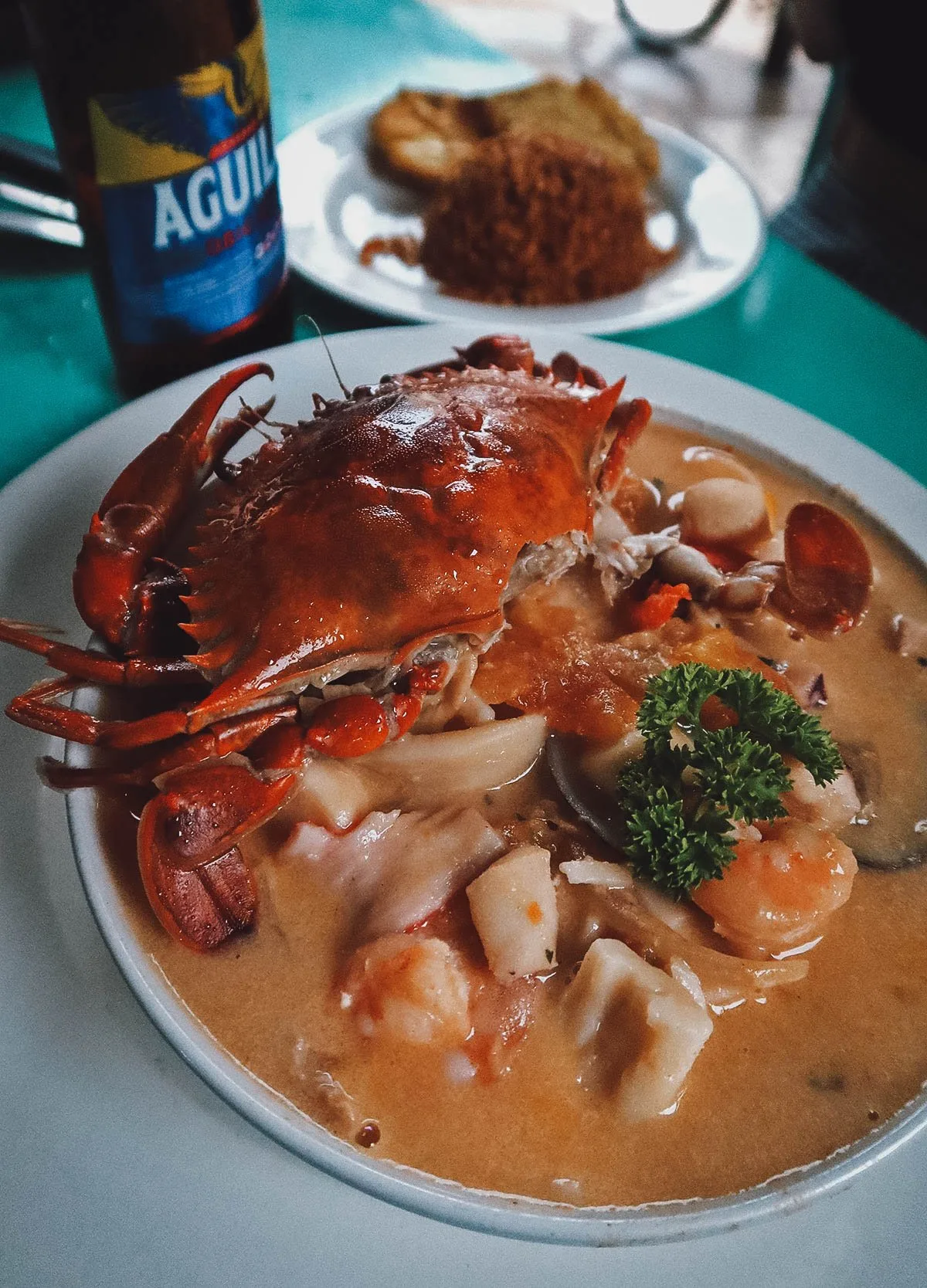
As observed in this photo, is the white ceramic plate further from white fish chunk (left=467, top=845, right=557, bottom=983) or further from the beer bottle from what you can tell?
white fish chunk (left=467, top=845, right=557, bottom=983)

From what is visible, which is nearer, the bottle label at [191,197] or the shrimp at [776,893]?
the shrimp at [776,893]

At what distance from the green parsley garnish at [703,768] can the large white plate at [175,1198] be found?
34 cm

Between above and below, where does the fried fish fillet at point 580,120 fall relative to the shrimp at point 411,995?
above

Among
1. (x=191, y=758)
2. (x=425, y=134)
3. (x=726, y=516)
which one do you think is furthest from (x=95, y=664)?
(x=425, y=134)

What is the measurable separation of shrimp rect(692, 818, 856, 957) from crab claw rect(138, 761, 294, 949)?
49cm

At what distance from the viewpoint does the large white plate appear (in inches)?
34.7

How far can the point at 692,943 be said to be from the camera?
1079 millimetres

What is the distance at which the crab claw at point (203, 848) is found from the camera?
100 centimetres

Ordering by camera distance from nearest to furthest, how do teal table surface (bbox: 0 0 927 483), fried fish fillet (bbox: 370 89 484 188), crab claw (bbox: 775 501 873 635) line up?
crab claw (bbox: 775 501 873 635), teal table surface (bbox: 0 0 927 483), fried fish fillet (bbox: 370 89 484 188)

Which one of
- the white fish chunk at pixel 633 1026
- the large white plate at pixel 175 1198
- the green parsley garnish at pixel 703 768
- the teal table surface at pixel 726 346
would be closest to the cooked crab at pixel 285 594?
the large white plate at pixel 175 1198

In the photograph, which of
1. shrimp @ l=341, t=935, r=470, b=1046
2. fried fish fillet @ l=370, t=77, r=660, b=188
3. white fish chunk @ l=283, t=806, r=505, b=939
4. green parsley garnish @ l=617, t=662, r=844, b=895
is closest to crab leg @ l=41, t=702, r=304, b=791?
white fish chunk @ l=283, t=806, r=505, b=939

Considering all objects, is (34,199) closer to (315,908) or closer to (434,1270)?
(315,908)

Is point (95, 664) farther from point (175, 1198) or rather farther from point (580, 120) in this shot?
point (580, 120)

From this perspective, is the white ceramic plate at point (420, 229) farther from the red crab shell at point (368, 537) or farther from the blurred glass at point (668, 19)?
the blurred glass at point (668, 19)
